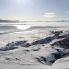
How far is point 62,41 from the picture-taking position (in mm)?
13906

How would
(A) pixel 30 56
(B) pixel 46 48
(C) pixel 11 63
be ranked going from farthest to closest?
(B) pixel 46 48 → (A) pixel 30 56 → (C) pixel 11 63

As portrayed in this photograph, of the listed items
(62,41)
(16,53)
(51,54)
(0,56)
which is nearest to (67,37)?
(62,41)

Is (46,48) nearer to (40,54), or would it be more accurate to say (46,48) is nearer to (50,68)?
(40,54)

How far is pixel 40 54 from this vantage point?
10922 mm

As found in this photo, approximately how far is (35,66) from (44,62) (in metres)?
0.97

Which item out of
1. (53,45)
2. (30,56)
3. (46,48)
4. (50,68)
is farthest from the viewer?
(53,45)

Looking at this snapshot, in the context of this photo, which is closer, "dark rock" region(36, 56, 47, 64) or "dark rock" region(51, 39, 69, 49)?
"dark rock" region(36, 56, 47, 64)

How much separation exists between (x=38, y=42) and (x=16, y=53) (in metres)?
4.20

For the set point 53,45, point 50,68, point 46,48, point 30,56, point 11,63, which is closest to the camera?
point 50,68

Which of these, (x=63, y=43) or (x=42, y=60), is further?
(x=63, y=43)

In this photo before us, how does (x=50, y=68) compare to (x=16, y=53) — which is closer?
(x=50, y=68)

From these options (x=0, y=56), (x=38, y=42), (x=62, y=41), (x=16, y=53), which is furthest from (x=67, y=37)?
(x=0, y=56)

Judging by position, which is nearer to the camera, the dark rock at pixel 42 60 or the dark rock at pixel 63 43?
the dark rock at pixel 42 60

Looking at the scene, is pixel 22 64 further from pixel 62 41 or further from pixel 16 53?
pixel 62 41
